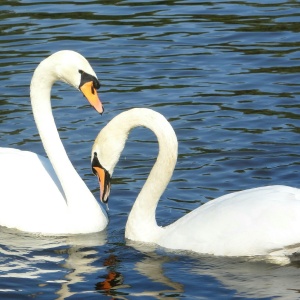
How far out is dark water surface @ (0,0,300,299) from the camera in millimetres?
9672

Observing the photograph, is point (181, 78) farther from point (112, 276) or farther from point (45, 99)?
point (112, 276)

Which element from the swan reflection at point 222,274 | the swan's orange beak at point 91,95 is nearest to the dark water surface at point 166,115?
the swan reflection at point 222,274

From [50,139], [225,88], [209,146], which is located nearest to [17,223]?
[50,139]

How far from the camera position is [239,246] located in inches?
387

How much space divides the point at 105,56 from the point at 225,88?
215 cm

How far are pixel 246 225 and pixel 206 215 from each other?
1.29ft

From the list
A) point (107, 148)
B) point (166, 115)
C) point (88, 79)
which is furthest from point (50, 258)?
point (166, 115)

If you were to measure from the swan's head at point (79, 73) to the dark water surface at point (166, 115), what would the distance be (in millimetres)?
1272

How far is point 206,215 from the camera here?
1005 cm

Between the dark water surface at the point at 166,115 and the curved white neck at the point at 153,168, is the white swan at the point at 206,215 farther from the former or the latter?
the dark water surface at the point at 166,115

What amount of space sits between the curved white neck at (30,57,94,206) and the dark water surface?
1.63ft

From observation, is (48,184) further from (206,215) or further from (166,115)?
(166,115)

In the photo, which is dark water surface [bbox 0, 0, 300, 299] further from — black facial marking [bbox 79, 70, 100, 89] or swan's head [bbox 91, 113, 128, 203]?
black facial marking [bbox 79, 70, 100, 89]

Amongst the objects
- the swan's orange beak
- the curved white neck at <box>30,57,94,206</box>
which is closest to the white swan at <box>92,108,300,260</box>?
the swan's orange beak
